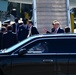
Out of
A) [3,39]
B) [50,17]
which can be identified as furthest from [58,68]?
[50,17]

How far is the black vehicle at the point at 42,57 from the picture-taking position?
859 cm

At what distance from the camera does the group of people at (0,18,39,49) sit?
1266cm

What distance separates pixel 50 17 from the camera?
905 inches

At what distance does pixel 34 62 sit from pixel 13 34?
4.18 meters

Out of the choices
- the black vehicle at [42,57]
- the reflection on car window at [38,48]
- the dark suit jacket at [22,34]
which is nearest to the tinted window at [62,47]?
the black vehicle at [42,57]

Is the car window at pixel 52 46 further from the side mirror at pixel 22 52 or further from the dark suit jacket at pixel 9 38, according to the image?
the dark suit jacket at pixel 9 38

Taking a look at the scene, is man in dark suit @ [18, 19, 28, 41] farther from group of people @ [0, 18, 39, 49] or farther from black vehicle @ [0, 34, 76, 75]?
black vehicle @ [0, 34, 76, 75]

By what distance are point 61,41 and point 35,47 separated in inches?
26.0

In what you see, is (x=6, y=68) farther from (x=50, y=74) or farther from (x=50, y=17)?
(x=50, y=17)

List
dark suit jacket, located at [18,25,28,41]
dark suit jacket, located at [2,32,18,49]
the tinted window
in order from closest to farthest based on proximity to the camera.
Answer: the tinted window < dark suit jacket, located at [2,32,18,49] < dark suit jacket, located at [18,25,28,41]

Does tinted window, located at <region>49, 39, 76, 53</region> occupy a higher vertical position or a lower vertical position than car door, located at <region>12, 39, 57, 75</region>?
higher

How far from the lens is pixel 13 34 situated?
12680 mm

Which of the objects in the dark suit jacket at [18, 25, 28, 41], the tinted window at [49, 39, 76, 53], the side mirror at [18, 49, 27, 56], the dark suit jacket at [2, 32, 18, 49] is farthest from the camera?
the dark suit jacket at [18, 25, 28, 41]

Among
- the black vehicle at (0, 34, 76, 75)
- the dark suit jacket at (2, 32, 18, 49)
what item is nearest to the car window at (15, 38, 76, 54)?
the black vehicle at (0, 34, 76, 75)
